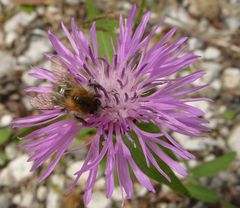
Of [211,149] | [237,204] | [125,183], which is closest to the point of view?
[125,183]

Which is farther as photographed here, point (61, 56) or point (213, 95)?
point (213, 95)

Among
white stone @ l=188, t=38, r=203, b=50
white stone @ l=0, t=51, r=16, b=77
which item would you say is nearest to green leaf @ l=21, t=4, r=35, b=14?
white stone @ l=0, t=51, r=16, b=77

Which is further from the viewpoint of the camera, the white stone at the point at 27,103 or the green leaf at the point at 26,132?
the white stone at the point at 27,103

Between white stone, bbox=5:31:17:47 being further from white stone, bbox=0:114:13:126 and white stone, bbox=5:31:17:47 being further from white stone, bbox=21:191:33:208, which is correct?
white stone, bbox=21:191:33:208

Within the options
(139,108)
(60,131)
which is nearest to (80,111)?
(60,131)

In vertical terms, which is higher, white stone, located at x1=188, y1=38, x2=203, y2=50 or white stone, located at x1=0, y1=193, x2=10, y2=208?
white stone, located at x1=188, y1=38, x2=203, y2=50

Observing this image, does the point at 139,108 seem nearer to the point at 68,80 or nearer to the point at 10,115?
the point at 68,80

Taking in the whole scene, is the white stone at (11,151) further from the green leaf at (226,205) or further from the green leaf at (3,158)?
the green leaf at (226,205)

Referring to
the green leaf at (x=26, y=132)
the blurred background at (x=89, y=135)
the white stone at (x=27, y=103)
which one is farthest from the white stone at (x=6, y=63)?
the green leaf at (x=26, y=132)
